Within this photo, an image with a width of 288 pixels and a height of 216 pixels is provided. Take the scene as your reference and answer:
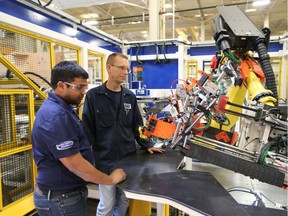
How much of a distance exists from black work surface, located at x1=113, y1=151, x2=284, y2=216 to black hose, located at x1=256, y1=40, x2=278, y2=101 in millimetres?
728

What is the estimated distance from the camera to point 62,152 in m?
1.12

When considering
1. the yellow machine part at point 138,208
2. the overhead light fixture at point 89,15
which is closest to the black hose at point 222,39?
the yellow machine part at point 138,208

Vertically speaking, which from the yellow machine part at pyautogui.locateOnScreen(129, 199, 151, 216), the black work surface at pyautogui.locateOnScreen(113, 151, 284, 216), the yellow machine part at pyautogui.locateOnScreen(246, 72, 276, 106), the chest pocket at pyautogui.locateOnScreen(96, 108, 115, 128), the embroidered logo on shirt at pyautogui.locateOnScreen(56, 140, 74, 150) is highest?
the yellow machine part at pyautogui.locateOnScreen(246, 72, 276, 106)

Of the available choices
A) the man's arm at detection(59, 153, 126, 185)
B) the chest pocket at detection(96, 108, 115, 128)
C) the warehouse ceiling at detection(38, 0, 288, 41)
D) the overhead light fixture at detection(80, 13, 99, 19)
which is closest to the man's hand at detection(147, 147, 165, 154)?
the chest pocket at detection(96, 108, 115, 128)

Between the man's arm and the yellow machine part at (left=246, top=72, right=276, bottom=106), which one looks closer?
the man's arm

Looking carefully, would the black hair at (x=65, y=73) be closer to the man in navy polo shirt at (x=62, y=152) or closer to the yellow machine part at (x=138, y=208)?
the man in navy polo shirt at (x=62, y=152)

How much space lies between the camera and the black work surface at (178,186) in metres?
1.10

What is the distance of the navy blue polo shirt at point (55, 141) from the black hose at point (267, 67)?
1264mm

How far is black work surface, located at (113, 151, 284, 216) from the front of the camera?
110 centimetres

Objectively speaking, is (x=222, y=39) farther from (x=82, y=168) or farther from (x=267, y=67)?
(x=82, y=168)

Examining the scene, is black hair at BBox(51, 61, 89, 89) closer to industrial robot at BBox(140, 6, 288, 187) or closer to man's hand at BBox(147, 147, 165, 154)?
industrial robot at BBox(140, 6, 288, 187)

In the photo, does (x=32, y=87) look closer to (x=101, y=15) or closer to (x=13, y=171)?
(x=13, y=171)

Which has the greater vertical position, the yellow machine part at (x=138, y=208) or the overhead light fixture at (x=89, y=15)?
the overhead light fixture at (x=89, y=15)

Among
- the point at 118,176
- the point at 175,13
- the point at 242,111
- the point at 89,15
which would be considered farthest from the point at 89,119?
the point at 89,15
